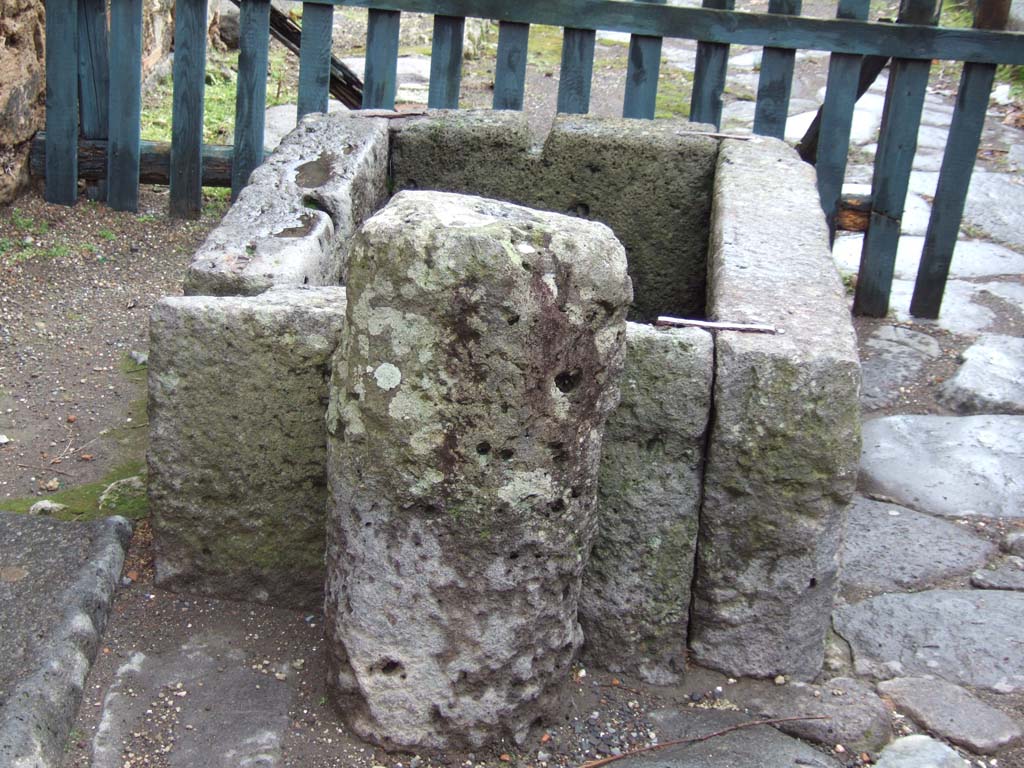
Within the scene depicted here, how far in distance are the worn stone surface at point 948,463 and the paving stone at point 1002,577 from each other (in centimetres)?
28

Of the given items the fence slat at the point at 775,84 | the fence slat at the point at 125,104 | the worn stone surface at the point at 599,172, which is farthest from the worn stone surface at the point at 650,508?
the fence slat at the point at 125,104

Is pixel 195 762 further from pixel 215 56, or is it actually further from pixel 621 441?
pixel 215 56

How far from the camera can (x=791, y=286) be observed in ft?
9.06

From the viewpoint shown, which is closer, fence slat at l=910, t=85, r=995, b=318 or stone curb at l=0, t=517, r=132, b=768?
stone curb at l=0, t=517, r=132, b=768

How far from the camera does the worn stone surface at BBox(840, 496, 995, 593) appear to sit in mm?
3182

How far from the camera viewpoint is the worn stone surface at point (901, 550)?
318 centimetres

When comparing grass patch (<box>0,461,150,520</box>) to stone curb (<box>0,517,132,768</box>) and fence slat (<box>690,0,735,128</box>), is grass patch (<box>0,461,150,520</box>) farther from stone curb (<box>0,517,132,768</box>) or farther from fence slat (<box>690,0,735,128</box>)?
fence slat (<box>690,0,735,128</box>)

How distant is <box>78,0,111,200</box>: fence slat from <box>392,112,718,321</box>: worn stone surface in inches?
71.4

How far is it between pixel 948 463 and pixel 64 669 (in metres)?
2.55

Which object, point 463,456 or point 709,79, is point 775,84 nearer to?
point 709,79

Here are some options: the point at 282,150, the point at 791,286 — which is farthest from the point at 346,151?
the point at 791,286

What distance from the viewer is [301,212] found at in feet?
10.1

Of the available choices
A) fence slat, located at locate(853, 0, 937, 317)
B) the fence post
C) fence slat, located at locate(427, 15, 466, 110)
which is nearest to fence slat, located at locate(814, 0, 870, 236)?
fence slat, located at locate(853, 0, 937, 317)

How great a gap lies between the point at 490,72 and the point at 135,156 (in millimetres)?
3358
